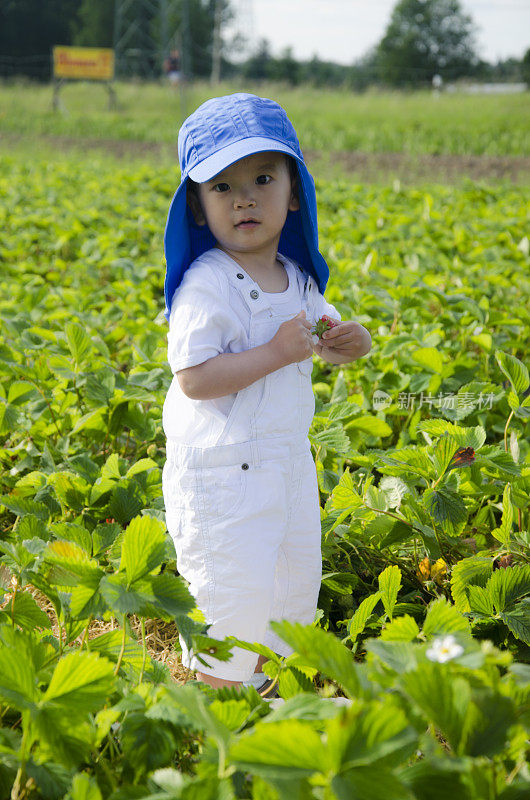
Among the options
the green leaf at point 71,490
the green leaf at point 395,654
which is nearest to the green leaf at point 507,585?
the green leaf at point 395,654

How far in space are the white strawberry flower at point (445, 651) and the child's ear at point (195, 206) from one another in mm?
1017

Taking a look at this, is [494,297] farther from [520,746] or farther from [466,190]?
[466,190]

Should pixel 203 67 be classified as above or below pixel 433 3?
below

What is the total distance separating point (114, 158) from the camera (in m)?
12.6

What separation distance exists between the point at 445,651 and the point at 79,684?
381 millimetres

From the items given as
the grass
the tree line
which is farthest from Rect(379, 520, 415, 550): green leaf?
A: the tree line

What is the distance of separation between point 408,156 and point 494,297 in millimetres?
9678

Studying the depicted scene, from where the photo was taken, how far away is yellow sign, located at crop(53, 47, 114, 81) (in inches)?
877

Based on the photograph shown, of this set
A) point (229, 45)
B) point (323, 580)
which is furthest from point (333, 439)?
point (229, 45)

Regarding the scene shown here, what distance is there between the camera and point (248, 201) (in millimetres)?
1423

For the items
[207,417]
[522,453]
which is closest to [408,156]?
[522,453]

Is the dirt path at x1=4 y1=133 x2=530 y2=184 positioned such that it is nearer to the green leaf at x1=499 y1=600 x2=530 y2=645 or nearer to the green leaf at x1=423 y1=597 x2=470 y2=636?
the green leaf at x1=499 y1=600 x2=530 y2=645

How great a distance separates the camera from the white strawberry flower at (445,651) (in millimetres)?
718

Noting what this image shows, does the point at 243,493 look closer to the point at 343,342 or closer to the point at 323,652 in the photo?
the point at 343,342
